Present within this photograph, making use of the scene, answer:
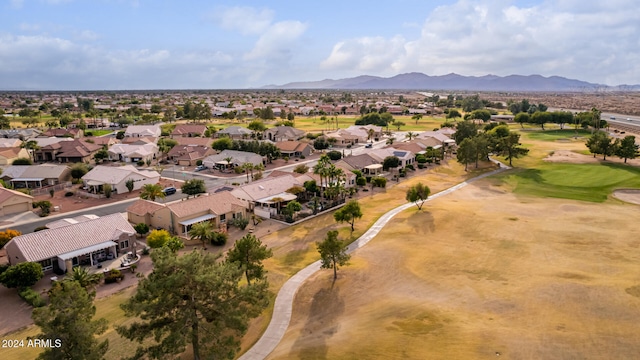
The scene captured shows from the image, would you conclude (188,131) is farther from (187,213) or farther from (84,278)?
(84,278)

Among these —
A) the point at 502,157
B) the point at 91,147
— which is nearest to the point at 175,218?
the point at 91,147

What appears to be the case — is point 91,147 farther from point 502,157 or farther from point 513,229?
point 502,157

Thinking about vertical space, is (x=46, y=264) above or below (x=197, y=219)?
below

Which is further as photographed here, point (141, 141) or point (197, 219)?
point (141, 141)

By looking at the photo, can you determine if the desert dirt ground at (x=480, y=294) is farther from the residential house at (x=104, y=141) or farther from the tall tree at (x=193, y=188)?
the residential house at (x=104, y=141)

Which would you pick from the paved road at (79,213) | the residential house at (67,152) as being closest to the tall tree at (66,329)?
the paved road at (79,213)

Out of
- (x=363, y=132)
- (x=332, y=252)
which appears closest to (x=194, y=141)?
(x=363, y=132)

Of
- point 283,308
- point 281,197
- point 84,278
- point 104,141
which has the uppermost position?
point 104,141
